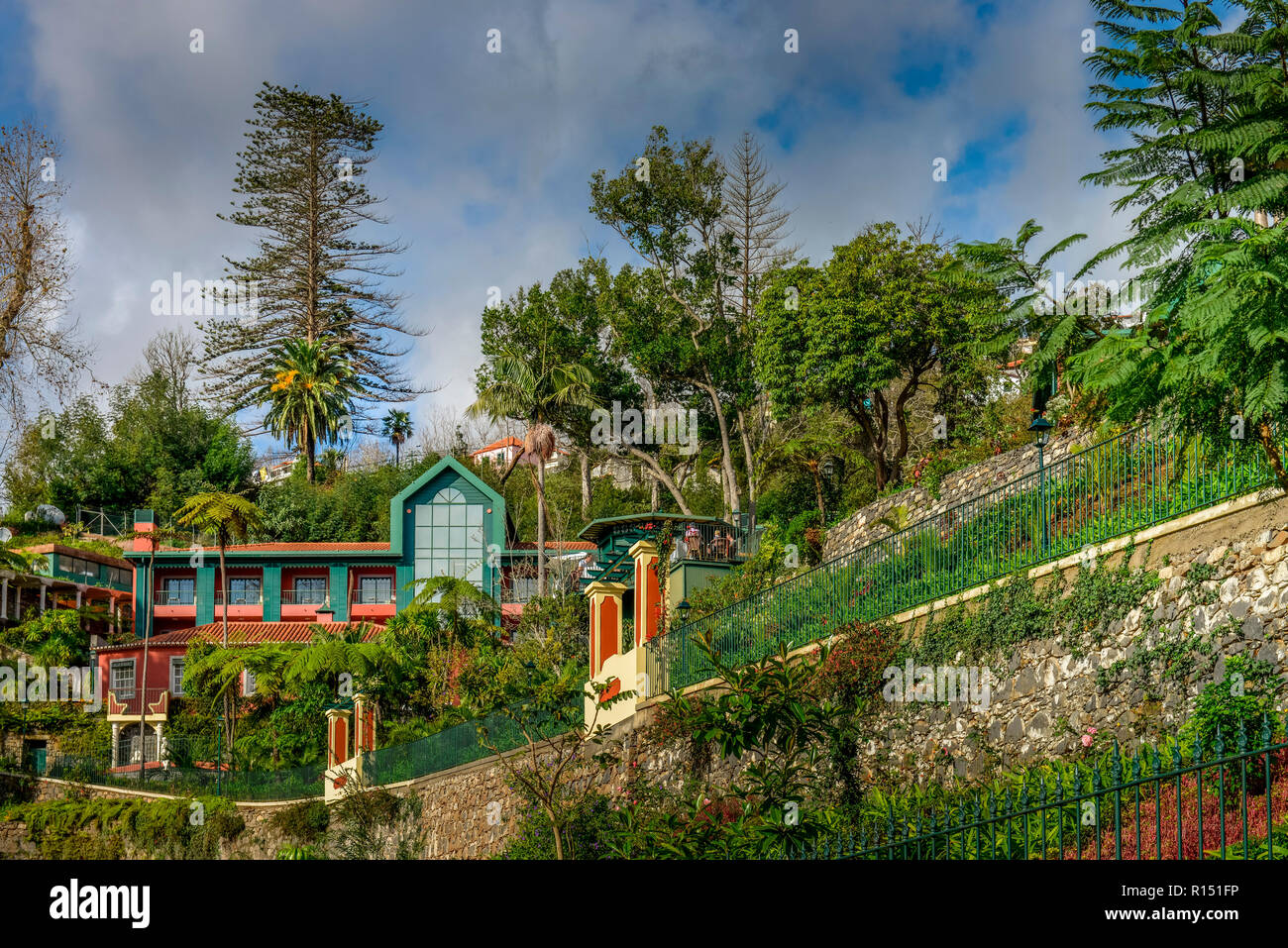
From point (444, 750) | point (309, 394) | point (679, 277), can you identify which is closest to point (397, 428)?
point (309, 394)

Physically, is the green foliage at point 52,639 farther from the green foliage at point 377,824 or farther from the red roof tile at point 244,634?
the green foliage at point 377,824

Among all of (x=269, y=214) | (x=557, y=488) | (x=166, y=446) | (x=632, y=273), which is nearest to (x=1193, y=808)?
(x=632, y=273)

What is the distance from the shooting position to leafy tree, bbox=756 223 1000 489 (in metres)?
27.0

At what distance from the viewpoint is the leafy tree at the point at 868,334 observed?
2698 cm

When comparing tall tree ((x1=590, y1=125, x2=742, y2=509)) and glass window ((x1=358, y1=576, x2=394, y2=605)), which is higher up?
tall tree ((x1=590, y1=125, x2=742, y2=509))

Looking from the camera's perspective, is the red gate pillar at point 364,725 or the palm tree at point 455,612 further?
the palm tree at point 455,612

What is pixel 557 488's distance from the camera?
47.0 metres

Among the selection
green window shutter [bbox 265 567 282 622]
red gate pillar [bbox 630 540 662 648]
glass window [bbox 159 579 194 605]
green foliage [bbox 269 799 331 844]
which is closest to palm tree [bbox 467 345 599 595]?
green window shutter [bbox 265 567 282 622]

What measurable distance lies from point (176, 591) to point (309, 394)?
37.9ft

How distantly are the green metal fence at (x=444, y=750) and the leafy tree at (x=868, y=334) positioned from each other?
11714 mm

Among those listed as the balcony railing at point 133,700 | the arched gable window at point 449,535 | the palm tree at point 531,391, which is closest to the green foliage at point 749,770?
the palm tree at point 531,391

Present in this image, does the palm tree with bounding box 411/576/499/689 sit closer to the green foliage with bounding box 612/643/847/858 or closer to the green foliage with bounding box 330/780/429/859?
the green foliage with bounding box 330/780/429/859

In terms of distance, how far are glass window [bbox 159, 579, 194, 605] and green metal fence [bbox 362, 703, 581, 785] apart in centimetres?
1921

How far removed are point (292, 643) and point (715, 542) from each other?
1114cm
